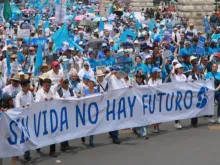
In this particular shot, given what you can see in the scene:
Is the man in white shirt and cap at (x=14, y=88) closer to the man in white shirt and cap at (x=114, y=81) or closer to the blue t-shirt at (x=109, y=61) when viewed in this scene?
the man in white shirt and cap at (x=114, y=81)

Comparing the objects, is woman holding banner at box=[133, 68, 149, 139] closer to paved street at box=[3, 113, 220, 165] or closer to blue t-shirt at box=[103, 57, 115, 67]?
paved street at box=[3, 113, 220, 165]

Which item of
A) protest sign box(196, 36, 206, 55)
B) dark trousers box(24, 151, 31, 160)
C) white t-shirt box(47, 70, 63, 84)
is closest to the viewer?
dark trousers box(24, 151, 31, 160)

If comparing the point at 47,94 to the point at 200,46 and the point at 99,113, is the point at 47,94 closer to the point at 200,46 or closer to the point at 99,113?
the point at 99,113

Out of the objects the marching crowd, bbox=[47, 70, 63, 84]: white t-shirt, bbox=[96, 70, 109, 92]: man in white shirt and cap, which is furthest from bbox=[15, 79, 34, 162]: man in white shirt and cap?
bbox=[47, 70, 63, 84]: white t-shirt

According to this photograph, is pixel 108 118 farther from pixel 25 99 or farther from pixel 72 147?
pixel 25 99

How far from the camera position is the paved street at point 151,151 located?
12570 mm

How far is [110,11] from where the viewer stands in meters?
35.8

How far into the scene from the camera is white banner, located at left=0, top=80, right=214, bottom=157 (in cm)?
1195

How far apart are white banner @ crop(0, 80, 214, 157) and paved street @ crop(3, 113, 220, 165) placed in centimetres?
33

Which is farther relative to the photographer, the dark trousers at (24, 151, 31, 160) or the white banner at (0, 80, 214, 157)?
the dark trousers at (24, 151, 31, 160)

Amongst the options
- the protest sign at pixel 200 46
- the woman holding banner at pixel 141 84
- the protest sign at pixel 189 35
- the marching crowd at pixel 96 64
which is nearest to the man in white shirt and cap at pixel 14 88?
the marching crowd at pixel 96 64

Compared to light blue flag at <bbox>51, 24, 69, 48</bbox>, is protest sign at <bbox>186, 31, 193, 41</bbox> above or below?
below

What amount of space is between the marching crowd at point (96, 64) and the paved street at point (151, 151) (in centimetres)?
Answer: 26

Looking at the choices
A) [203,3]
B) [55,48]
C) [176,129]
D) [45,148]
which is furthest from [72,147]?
[203,3]
